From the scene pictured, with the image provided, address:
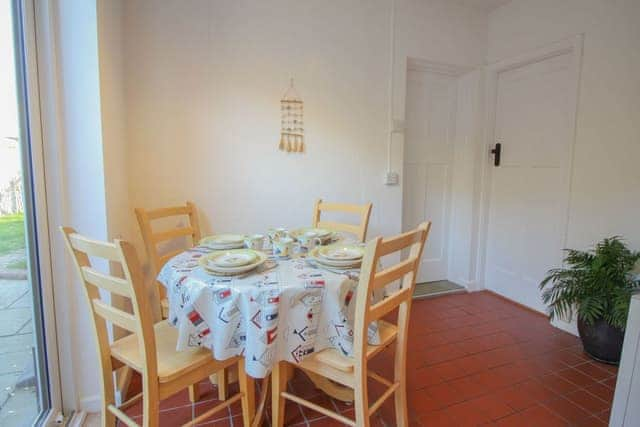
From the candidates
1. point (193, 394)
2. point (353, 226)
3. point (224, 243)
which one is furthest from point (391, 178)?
point (193, 394)

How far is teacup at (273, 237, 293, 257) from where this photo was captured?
5.30 feet

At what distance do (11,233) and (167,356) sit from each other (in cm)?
76

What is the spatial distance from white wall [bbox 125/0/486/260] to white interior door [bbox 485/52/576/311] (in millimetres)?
594

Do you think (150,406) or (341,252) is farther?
(341,252)

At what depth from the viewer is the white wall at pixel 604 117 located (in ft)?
7.04

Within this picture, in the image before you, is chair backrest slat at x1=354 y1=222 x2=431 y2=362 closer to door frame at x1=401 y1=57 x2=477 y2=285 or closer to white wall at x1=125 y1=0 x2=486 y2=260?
white wall at x1=125 y1=0 x2=486 y2=260

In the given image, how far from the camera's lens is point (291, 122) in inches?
100

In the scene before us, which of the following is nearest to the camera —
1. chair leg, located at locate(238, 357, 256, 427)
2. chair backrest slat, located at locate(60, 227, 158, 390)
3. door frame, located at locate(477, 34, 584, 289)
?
chair backrest slat, located at locate(60, 227, 158, 390)

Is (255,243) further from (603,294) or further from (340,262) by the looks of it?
(603,294)

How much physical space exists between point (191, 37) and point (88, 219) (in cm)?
133

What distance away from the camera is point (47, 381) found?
1.57m

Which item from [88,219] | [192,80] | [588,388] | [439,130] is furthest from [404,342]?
[439,130]

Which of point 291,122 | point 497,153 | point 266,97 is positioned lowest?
point 497,153

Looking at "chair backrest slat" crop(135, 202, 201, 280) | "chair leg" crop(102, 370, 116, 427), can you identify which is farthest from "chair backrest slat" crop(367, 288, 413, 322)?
"chair backrest slat" crop(135, 202, 201, 280)
